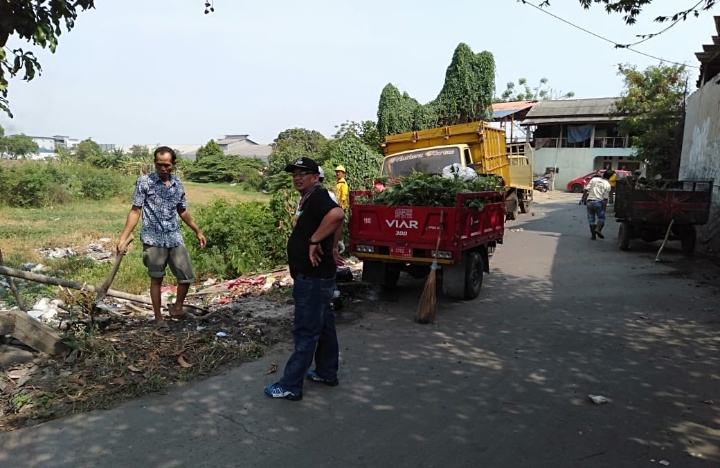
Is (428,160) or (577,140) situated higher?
(577,140)

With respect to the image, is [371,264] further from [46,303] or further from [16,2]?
[16,2]

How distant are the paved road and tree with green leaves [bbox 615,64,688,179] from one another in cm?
1860

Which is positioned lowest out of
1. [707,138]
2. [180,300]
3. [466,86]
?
[180,300]

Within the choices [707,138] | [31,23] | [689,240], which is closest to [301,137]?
[707,138]

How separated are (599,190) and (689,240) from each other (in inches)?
88.4

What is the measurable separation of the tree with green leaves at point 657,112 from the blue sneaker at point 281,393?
75.0ft

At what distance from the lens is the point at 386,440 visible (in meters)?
3.35

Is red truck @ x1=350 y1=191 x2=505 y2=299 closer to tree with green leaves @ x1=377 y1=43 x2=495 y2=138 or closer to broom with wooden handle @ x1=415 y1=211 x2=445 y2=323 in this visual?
broom with wooden handle @ x1=415 y1=211 x2=445 y2=323

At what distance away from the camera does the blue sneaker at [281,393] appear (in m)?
3.89

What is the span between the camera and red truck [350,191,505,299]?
6289 millimetres

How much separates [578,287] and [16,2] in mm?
7640

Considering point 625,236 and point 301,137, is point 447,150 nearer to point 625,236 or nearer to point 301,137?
point 625,236

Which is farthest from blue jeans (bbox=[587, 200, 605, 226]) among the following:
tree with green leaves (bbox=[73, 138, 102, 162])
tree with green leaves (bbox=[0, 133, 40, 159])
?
tree with green leaves (bbox=[0, 133, 40, 159])

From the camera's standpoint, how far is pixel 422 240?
21.2 feet
